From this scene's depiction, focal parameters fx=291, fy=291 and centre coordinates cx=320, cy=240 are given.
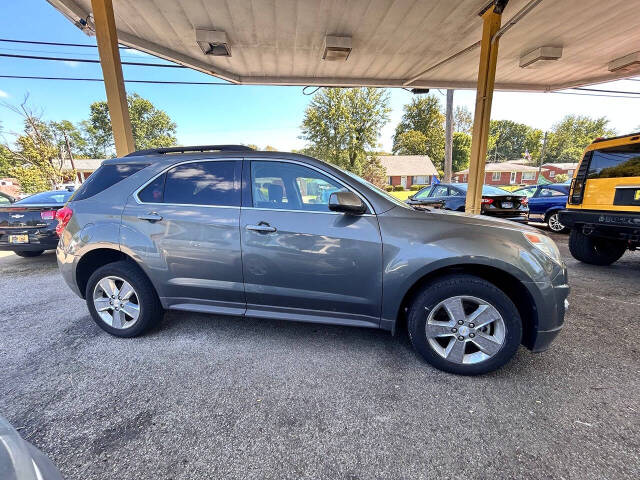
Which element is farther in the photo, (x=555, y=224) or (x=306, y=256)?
(x=555, y=224)

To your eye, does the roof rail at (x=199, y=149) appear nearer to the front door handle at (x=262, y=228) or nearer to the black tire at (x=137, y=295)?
the front door handle at (x=262, y=228)

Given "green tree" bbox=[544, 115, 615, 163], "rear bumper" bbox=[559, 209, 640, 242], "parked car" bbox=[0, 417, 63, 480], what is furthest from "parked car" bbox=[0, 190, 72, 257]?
"green tree" bbox=[544, 115, 615, 163]

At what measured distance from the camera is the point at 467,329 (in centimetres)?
224

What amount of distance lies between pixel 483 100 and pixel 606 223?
10.3ft

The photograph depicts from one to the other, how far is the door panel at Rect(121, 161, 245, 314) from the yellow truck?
195 inches

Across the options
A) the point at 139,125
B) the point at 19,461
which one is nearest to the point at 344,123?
the point at 19,461

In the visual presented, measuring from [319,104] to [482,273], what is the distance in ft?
100

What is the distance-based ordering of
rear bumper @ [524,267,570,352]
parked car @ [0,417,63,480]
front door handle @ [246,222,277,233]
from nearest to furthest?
parked car @ [0,417,63,480], rear bumper @ [524,267,570,352], front door handle @ [246,222,277,233]

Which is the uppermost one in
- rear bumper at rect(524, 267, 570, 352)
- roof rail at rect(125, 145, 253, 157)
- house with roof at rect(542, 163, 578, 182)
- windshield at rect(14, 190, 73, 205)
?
house with roof at rect(542, 163, 578, 182)

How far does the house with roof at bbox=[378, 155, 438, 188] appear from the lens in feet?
147

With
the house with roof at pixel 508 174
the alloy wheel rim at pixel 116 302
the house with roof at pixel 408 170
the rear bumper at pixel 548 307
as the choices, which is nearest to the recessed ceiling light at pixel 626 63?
the rear bumper at pixel 548 307

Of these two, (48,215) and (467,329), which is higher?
(48,215)

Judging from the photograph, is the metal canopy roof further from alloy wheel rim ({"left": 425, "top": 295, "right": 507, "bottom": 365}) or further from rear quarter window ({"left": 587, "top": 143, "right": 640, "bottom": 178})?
alloy wheel rim ({"left": 425, "top": 295, "right": 507, "bottom": 365})

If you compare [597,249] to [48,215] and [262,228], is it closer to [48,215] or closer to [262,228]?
[262,228]
